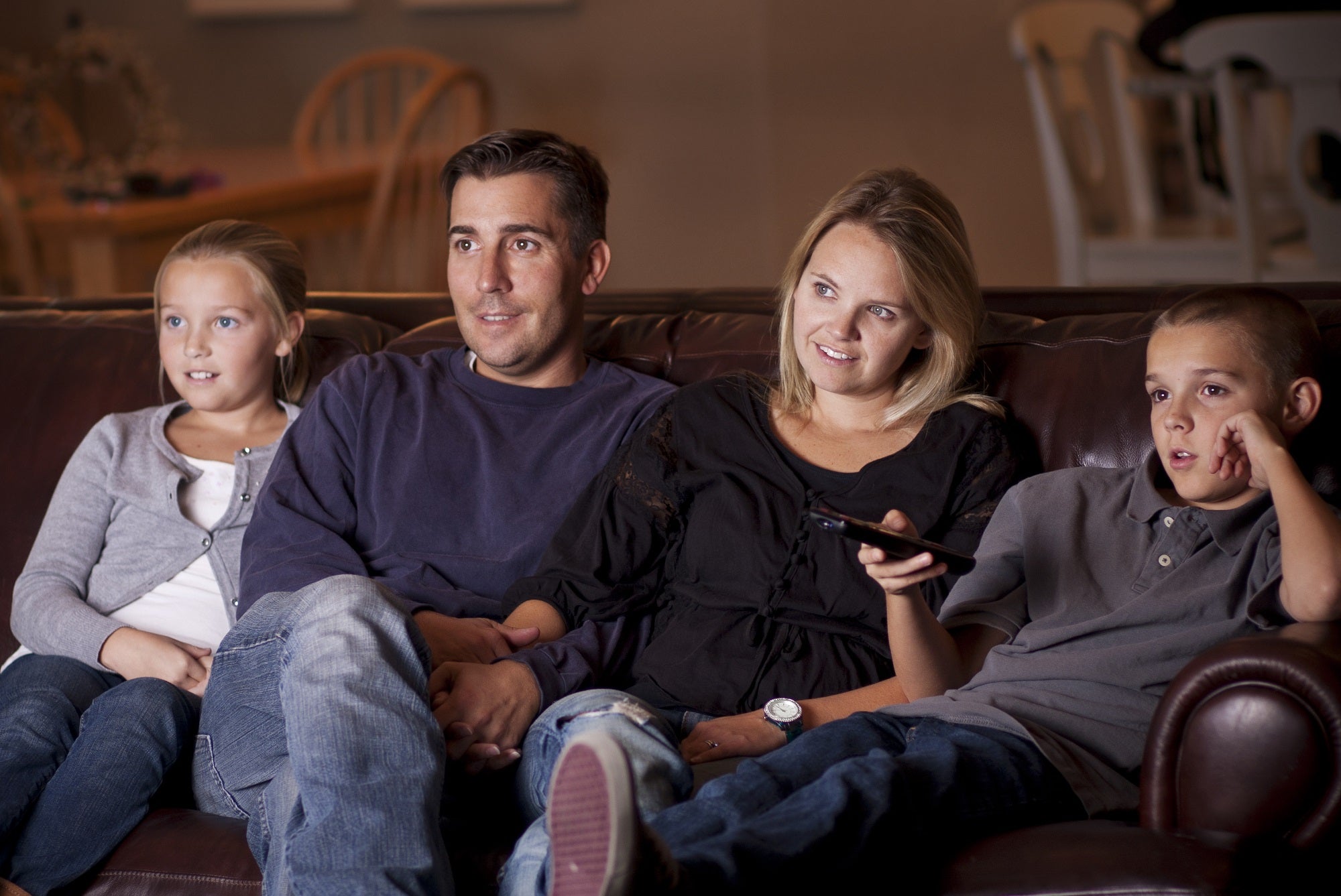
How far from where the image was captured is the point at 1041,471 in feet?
5.48

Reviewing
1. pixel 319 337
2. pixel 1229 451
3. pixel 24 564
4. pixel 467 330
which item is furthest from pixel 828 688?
pixel 24 564

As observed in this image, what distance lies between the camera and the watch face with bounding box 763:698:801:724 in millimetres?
1426

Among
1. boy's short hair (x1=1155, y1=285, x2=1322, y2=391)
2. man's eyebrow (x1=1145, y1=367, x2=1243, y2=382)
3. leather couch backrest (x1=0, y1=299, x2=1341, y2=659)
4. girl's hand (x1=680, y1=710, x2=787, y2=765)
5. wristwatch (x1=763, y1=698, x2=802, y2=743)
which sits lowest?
girl's hand (x1=680, y1=710, x2=787, y2=765)

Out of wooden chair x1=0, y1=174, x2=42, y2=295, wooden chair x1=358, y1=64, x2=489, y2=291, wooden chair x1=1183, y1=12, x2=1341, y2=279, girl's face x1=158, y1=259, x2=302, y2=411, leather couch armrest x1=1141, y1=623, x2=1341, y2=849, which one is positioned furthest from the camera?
wooden chair x1=358, y1=64, x2=489, y2=291

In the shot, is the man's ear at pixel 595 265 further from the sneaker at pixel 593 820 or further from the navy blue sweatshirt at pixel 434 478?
the sneaker at pixel 593 820

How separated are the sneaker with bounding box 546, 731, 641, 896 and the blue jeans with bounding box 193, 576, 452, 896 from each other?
18 cm

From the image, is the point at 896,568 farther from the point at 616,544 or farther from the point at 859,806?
the point at 616,544

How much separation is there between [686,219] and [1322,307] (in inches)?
134

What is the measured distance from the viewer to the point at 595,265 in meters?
1.85

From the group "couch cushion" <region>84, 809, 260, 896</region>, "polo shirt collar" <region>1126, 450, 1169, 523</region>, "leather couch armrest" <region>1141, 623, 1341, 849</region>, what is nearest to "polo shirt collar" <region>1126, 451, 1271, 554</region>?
"polo shirt collar" <region>1126, 450, 1169, 523</region>

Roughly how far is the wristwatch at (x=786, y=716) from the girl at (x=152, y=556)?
0.68 metres

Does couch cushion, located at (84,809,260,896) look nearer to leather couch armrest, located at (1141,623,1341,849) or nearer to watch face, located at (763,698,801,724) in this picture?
watch face, located at (763,698,801,724)

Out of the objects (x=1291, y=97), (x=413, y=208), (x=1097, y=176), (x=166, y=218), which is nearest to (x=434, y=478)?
(x=166, y=218)

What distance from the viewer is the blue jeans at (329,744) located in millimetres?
1141
